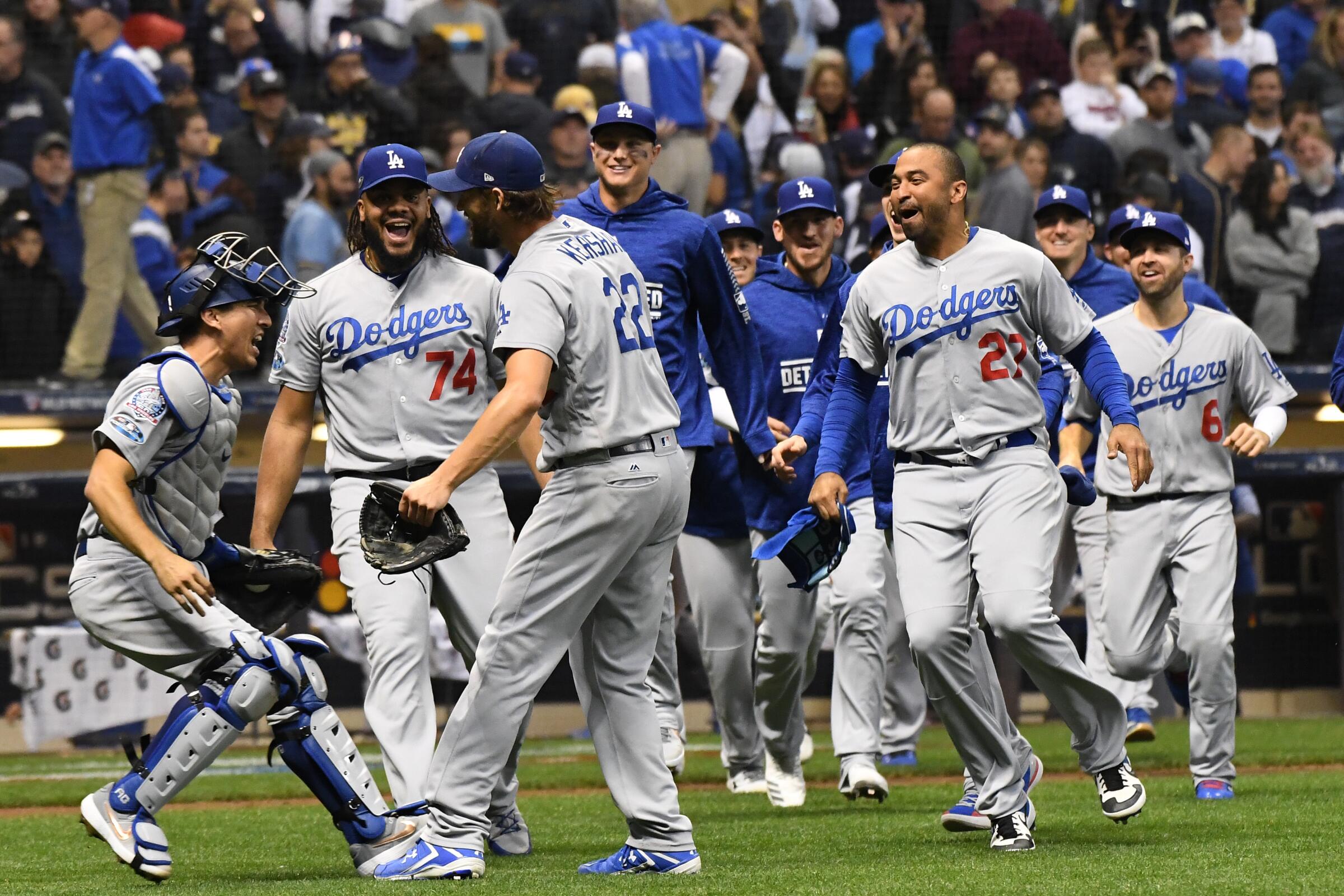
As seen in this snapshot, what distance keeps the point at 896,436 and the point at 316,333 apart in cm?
191

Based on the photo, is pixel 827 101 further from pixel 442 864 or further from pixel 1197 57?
pixel 442 864

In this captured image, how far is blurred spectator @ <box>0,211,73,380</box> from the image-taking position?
488 inches

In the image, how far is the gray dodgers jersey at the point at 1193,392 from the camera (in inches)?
296

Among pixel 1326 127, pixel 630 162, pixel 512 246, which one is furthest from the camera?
A: pixel 1326 127

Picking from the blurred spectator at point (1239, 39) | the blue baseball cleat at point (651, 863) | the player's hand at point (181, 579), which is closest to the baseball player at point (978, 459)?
the blue baseball cleat at point (651, 863)

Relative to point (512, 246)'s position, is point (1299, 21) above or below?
above

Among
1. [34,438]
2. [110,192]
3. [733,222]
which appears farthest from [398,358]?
[110,192]

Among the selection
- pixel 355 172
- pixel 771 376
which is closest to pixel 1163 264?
pixel 771 376

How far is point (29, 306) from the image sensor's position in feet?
41.1

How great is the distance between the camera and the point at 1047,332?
5789 mm

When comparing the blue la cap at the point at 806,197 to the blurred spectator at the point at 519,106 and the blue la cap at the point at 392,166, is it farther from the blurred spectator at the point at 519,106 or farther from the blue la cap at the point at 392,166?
the blurred spectator at the point at 519,106

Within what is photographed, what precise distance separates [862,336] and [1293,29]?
10770 millimetres

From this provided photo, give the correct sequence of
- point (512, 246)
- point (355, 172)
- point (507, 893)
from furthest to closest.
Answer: point (355, 172)
point (512, 246)
point (507, 893)

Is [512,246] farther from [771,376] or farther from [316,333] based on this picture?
[771,376]
